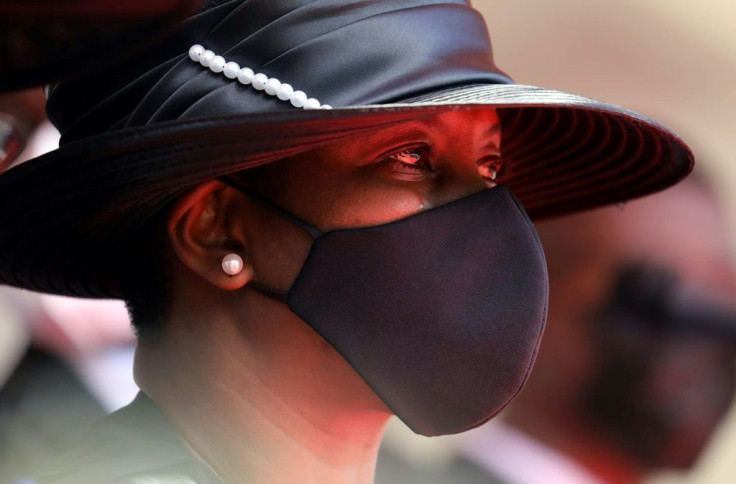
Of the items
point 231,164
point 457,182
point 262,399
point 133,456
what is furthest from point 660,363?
point 231,164

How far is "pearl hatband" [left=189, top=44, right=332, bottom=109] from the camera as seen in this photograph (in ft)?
6.37

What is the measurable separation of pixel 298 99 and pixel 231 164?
0.52ft

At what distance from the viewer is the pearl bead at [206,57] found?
6.60 feet

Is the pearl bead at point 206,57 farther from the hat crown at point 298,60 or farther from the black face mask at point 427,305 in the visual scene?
the black face mask at point 427,305

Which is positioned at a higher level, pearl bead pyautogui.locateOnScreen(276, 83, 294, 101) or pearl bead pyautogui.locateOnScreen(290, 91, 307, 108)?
pearl bead pyautogui.locateOnScreen(276, 83, 294, 101)

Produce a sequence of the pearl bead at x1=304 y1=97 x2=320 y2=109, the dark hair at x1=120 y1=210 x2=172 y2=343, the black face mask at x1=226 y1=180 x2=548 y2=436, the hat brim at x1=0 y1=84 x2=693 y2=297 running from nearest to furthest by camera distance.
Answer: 1. the hat brim at x1=0 y1=84 x2=693 y2=297
2. the pearl bead at x1=304 y1=97 x2=320 y2=109
3. the black face mask at x1=226 y1=180 x2=548 y2=436
4. the dark hair at x1=120 y1=210 x2=172 y2=343

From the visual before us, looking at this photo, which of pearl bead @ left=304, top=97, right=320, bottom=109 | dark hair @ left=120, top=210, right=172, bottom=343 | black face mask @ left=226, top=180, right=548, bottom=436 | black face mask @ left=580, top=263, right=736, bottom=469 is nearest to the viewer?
pearl bead @ left=304, top=97, right=320, bottom=109

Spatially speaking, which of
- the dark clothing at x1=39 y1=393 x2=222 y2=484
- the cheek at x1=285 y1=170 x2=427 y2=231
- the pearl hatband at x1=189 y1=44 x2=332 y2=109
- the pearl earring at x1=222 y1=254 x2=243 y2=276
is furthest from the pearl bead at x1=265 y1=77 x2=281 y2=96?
the dark clothing at x1=39 y1=393 x2=222 y2=484

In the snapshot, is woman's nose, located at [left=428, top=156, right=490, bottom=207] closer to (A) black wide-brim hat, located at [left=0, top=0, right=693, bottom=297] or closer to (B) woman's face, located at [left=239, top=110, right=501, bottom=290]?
(B) woman's face, located at [left=239, top=110, right=501, bottom=290]

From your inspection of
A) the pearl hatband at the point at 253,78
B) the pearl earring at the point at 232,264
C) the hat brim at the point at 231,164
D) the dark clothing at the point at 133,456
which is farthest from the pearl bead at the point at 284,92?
the dark clothing at the point at 133,456

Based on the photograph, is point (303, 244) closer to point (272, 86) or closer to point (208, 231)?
point (208, 231)

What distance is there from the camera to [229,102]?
197cm

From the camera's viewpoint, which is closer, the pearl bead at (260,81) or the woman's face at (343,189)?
the pearl bead at (260,81)

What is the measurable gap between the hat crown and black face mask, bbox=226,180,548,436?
9.9 inches
